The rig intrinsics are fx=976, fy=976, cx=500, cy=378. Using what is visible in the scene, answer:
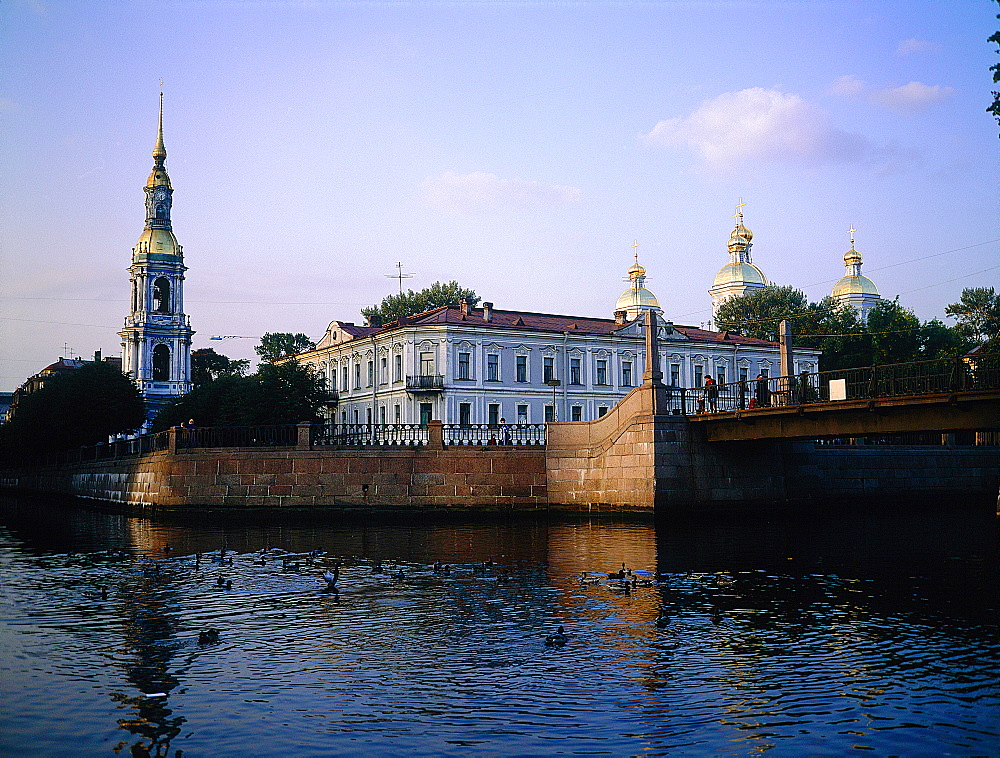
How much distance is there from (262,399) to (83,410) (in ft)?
50.0

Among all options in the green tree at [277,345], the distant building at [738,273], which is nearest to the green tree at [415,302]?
the green tree at [277,345]

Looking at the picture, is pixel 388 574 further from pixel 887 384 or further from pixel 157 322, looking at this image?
pixel 157 322

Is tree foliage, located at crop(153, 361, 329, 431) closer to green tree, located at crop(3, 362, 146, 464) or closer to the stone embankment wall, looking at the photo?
green tree, located at crop(3, 362, 146, 464)

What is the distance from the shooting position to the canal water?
1069 centimetres

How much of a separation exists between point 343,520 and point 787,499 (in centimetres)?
1803

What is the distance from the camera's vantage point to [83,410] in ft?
216

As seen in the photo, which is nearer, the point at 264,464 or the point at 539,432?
the point at 264,464

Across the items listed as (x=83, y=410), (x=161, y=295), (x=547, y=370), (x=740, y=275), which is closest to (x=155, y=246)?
(x=161, y=295)

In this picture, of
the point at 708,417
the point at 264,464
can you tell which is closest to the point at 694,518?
the point at 708,417

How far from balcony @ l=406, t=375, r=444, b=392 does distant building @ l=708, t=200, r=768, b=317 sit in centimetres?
6142

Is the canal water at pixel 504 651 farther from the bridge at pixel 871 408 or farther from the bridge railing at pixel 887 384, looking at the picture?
the bridge railing at pixel 887 384

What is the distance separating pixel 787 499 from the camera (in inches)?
1561

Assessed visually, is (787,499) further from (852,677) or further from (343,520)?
(852,677)

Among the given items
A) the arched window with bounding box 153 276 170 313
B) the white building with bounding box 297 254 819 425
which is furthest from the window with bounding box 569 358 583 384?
the arched window with bounding box 153 276 170 313
